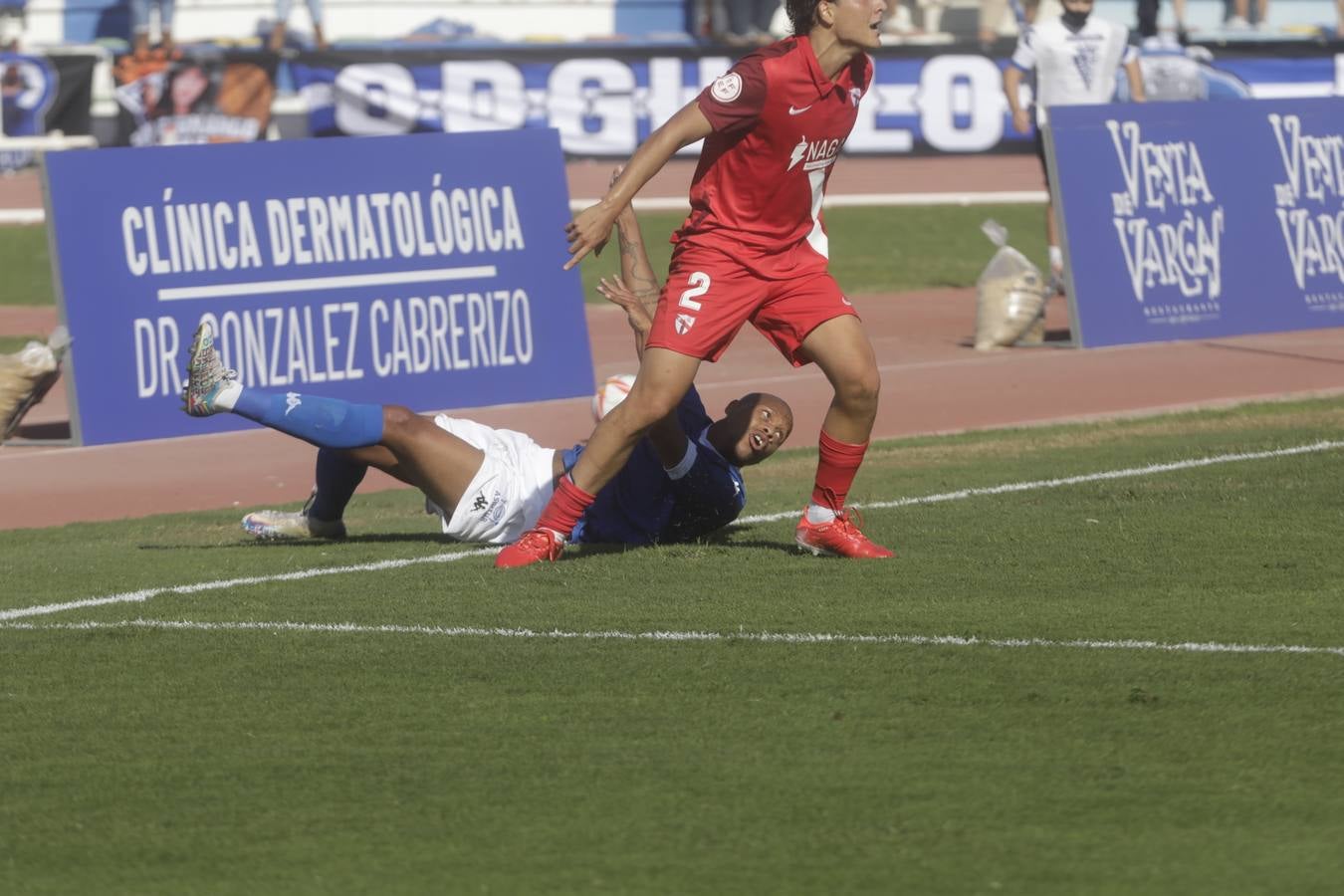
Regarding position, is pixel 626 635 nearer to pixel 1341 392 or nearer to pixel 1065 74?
pixel 1341 392

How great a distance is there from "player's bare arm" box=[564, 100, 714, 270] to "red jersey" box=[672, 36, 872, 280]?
0.07m

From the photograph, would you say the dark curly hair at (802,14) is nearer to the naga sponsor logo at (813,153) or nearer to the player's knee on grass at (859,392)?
the naga sponsor logo at (813,153)

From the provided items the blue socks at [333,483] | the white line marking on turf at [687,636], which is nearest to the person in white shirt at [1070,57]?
the blue socks at [333,483]

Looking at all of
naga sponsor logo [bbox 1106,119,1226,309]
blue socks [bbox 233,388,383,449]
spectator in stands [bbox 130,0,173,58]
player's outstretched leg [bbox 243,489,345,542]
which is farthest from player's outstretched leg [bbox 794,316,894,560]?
spectator in stands [bbox 130,0,173,58]

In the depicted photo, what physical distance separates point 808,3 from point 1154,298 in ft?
25.9

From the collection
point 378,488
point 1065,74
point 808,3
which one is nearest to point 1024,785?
point 808,3

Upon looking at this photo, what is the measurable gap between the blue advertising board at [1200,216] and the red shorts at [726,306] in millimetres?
7259

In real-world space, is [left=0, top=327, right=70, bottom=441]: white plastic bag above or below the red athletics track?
above

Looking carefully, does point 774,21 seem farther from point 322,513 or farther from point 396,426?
point 396,426

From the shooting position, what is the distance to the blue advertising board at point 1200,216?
1455 cm

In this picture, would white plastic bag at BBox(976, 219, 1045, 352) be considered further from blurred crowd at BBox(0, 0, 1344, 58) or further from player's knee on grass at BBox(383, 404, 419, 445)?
blurred crowd at BBox(0, 0, 1344, 58)

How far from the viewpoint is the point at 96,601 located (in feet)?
24.0

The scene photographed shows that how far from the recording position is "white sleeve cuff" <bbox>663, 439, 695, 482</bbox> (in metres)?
7.77

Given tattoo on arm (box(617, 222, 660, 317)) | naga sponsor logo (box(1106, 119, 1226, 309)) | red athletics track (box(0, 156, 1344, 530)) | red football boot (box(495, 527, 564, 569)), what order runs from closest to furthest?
1. red football boot (box(495, 527, 564, 569))
2. tattoo on arm (box(617, 222, 660, 317))
3. red athletics track (box(0, 156, 1344, 530))
4. naga sponsor logo (box(1106, 119, 1226, 309))
